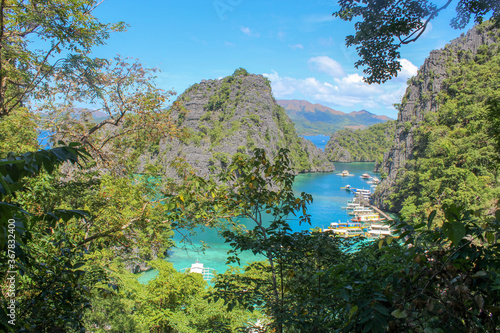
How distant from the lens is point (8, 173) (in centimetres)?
113

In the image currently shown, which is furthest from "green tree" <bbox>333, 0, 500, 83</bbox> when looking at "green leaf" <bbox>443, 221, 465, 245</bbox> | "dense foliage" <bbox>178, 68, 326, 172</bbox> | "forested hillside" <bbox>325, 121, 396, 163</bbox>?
"forested hillside" <bbox>325, 121, 396, 163</bbox>

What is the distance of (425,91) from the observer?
113 feet

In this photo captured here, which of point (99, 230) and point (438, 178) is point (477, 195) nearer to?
point (438, 178)

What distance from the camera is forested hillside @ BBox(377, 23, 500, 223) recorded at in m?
21.2

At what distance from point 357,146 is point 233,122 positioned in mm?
62289

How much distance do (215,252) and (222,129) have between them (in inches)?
1342

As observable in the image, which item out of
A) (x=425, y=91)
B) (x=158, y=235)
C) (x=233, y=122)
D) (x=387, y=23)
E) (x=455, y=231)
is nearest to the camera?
(x=455, y=231)

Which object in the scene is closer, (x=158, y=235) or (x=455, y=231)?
(x=455, y=231)

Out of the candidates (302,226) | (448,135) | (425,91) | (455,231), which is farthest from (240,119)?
(455,231)

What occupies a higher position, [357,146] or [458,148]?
[357,146]

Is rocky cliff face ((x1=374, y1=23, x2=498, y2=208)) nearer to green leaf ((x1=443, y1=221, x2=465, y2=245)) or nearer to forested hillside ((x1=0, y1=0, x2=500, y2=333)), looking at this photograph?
forested hillside ((x1=0, y1=0, x2=500, y2=333))

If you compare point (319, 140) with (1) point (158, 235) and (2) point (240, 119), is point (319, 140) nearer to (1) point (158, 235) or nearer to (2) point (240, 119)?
(2) point (240, 119)

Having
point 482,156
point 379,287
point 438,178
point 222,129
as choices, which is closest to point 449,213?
point 379,287

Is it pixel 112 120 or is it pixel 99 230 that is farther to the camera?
pixel 112 120
